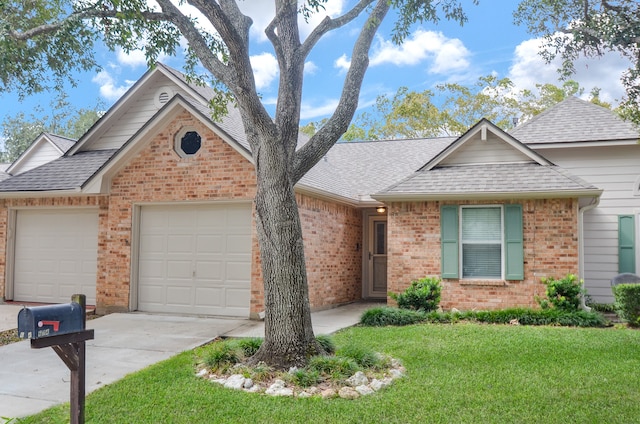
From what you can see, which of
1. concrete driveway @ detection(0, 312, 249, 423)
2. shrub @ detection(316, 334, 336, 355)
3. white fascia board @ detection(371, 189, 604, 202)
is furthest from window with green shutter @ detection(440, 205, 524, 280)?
shrub @ detection(316, 334, 336, 355)

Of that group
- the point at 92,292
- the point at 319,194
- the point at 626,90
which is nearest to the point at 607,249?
the point at 626,90

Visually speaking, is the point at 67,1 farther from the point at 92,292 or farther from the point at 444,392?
the point at 444,392

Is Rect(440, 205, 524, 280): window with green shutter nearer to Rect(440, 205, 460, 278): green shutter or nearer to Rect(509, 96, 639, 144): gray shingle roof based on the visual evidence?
Rect(440, 205, 460, 278): green shutter

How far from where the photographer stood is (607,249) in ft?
44.5

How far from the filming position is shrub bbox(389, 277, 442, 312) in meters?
11.6

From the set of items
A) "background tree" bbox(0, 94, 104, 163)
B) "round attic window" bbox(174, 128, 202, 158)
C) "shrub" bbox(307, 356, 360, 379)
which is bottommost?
"shrub" bbox(307, 356, 360, 379)

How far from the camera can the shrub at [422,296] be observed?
1156cm

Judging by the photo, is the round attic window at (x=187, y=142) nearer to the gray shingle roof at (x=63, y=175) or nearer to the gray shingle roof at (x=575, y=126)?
the gray shingle roof at (x=63, y=175)

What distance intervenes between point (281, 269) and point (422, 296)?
5385 mm

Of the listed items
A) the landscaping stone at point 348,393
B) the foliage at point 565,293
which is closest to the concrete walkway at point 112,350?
the landscaping stone at point 348,393

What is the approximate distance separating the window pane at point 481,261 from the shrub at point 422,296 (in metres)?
0.79

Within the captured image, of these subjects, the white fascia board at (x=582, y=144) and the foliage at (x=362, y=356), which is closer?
the foliage at (x=362, y=356)

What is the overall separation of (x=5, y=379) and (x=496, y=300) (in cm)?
906

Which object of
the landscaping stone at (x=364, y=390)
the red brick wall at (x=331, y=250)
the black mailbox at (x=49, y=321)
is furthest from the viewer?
the red brick wall at (x=331, y=250)
